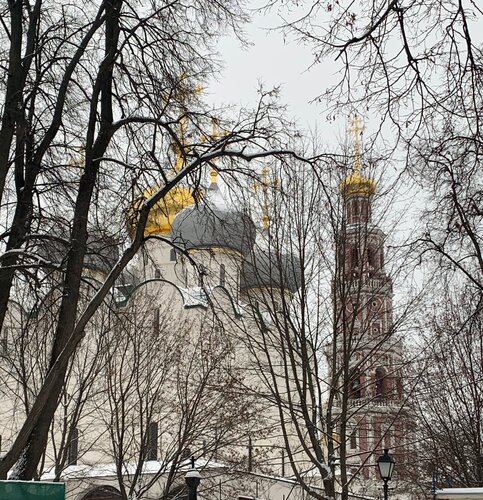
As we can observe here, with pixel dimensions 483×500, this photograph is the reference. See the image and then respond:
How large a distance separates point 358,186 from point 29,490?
42.5 feet

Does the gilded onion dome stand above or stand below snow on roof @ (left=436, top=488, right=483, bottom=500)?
above

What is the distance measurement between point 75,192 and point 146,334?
1259 cm

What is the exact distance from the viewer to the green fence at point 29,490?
514 centimetres

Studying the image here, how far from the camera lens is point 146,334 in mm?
A: 23266

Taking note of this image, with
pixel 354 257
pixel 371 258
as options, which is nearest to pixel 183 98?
pixel 354 257

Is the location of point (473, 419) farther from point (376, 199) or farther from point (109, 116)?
point (109, 116)

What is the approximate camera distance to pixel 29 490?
5.22 meters

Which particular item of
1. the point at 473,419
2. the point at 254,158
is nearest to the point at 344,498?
the point at 473,419

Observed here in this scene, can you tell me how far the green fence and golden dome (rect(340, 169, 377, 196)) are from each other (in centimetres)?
1214

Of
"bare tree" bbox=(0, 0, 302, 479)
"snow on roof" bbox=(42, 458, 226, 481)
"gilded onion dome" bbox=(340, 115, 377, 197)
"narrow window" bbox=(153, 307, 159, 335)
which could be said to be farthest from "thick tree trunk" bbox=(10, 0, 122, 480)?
"snow on roof" bbox=(42, 458, 226, 481)

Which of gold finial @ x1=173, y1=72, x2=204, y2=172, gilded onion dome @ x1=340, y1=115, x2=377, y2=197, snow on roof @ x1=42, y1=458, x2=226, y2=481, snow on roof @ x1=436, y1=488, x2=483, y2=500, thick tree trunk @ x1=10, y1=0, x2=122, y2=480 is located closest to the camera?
thick tree trunk @ x1=10, y1=0, x2=122, y2=480

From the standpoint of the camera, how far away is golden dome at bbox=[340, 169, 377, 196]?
17.0 m

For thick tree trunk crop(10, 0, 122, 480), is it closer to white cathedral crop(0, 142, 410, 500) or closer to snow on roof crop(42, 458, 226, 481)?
white cathedral crop(0, 142, 410, 500)

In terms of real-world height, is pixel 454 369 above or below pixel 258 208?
below
